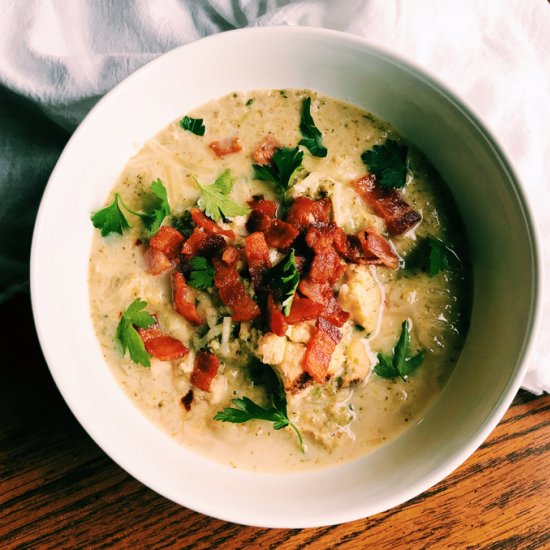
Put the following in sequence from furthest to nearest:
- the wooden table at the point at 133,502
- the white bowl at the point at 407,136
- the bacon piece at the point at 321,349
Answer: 1. the wooden table at the point at 133,502
2. the bacon piece at the point at 321,349
3. the white bowl at the point at 407,136

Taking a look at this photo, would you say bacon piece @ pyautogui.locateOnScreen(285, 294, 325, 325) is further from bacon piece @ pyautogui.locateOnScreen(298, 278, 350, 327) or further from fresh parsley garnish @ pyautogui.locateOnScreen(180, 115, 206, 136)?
fresh parsley garnish @ pyautogui.locateOnScreen(180, 115, 206, 136)

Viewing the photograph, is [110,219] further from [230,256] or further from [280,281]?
[280,281]

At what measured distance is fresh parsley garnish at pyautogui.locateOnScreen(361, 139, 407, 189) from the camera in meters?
3.13

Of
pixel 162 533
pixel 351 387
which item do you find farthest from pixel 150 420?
pixel 351 387

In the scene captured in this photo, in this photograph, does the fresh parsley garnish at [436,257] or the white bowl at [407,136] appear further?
the fresh parsley garnish at [436,257]

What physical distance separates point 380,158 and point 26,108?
1838 mm

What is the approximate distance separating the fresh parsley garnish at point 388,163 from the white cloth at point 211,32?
18.3 inches

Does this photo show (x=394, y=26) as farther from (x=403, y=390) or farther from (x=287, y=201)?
(x=403, y=390)

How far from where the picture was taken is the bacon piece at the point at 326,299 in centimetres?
291

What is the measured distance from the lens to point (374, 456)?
303cm

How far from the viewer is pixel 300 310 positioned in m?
2.89

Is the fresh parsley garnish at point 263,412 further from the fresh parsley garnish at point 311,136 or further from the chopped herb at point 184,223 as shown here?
the fresh parsley garnish at point 311,136

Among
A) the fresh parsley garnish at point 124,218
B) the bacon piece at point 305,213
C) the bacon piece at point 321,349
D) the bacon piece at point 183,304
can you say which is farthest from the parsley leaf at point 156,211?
the bacon piece at point 321,349

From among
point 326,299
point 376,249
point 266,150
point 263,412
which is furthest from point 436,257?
point 263,412
